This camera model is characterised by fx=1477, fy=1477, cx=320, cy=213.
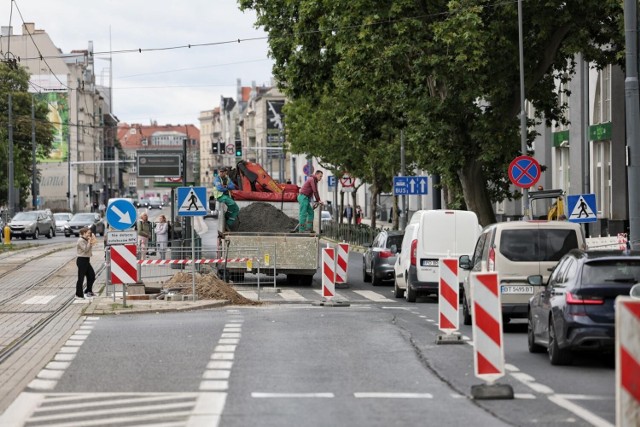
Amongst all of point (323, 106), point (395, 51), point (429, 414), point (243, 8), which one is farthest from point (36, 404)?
point (323, 106)

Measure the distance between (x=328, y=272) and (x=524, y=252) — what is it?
5892 millimetres

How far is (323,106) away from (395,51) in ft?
101

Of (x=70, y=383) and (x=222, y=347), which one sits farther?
(x=222, y=347)

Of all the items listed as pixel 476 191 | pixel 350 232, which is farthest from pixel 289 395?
pixel 350 232

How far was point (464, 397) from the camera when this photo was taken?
1320 centimetres

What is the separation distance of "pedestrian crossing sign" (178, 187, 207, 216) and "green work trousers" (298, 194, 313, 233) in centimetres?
611

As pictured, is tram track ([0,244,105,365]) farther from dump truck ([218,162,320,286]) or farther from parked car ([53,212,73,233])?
parked car ([53,212,73,233])

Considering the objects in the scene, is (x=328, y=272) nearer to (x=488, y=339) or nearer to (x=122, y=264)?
(x=122, y=264)

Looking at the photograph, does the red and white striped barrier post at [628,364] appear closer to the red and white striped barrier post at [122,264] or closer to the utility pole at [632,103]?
the utility pole at [632,103]

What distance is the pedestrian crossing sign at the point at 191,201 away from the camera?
29.7 meters

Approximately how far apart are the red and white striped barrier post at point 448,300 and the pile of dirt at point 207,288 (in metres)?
10.1

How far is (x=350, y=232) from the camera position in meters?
68.5

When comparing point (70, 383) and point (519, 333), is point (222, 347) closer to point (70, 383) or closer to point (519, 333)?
point (70, 383)

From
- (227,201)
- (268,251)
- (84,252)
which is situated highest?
(227,201)
